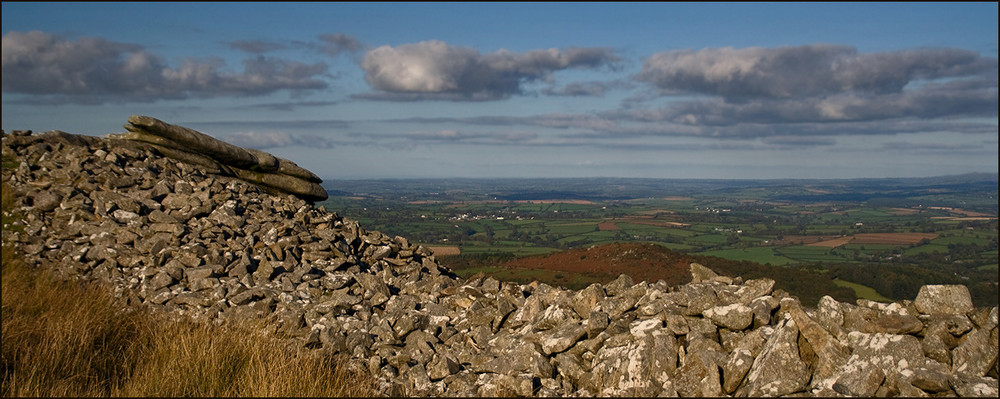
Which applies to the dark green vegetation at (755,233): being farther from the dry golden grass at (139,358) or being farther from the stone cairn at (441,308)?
the dry golden grass at (139,358)

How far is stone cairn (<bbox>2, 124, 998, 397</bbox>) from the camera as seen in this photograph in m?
7.17

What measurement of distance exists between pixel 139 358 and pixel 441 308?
489 cm

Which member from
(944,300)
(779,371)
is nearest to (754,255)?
(944,300)

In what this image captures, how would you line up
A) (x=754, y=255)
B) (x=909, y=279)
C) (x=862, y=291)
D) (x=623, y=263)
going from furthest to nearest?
(x=754, y=255) < (x=909, y=279) < (x=862, y=291) < (x=623, y=263)

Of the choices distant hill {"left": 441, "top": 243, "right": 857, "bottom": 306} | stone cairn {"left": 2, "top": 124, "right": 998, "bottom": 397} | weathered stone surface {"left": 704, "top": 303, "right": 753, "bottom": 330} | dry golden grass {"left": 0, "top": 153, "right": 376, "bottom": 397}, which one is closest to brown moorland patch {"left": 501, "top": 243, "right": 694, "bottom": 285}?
distant hill {"left": 441, "top": 243, "right": 857, "bottom": 306}

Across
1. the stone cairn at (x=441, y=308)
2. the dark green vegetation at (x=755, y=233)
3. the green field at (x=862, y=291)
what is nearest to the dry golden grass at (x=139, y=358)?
the stone cairn at (x=441, y=308)

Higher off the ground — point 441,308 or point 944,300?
point 944,300

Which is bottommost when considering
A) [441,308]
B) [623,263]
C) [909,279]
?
[909,279]

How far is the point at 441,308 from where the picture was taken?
10.6 metres

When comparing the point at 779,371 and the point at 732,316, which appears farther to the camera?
the point at 732,316

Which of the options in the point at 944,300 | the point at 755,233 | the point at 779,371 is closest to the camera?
the point at 779,371

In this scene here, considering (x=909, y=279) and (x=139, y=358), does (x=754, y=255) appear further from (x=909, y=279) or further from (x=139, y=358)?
(x=139, y=358)

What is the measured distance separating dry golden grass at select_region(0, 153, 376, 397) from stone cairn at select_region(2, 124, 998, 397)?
88cm

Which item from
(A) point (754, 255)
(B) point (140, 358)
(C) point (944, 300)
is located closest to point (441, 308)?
(B) point (140, 358)
